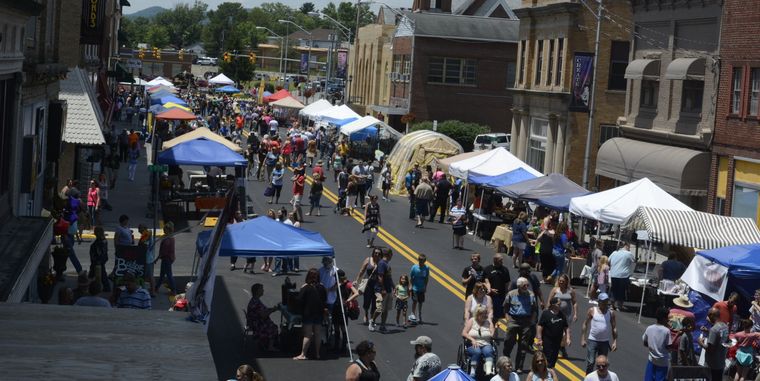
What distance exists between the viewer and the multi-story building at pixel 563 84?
4838cm

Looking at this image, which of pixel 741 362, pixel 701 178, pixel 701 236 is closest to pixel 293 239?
pixel 741 362

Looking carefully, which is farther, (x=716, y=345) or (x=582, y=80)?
(x=582, y=80)

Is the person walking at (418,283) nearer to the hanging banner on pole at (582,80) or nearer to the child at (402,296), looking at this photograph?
the child at (402,296)

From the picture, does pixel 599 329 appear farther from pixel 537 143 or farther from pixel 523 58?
pixel 523 58

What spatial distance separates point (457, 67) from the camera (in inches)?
2916

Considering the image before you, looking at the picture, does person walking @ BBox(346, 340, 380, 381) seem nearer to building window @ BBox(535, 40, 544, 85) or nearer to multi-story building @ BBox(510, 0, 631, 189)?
multi-story building @ BBox(510, 0, 631, 189)

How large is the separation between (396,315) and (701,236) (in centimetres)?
672

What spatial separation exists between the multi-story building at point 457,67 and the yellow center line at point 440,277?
103ft

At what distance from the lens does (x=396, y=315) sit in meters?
22.8

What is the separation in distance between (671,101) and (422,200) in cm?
872

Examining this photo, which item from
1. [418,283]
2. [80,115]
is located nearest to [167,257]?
[418,283]

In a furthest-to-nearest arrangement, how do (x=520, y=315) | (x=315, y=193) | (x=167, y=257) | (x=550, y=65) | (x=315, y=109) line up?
(x=315, y=109)
(x=550, y=65)
(x=315, y=193)
(x=167, y=257)
(x=520, y=315)

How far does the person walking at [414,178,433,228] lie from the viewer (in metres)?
36.9

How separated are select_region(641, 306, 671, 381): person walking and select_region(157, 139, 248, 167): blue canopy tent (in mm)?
18183
